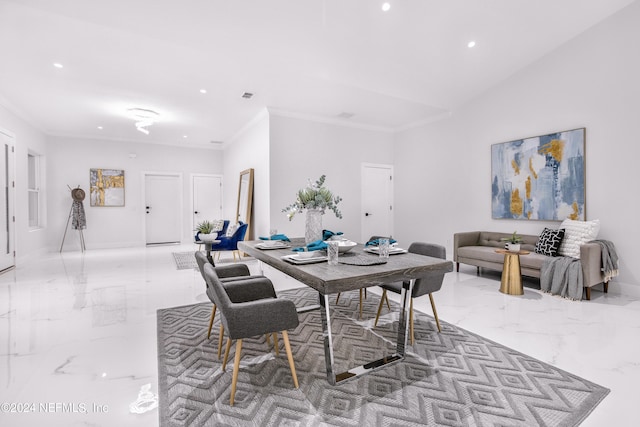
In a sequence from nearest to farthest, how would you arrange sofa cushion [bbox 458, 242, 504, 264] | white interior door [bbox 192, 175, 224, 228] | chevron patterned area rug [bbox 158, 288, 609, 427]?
chevron patterned area rug [bbox 158, 288, 609, 427], sofa cushion [bbox 458, 242, 504, 264], white interior door [bbox 192, 175, 224, 228]

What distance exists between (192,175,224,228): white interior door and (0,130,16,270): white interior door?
3901 mm

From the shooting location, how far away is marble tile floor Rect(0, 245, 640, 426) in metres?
1.75

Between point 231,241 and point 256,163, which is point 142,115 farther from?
point 231,241

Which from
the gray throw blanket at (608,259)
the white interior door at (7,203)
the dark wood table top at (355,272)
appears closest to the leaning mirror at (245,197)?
the white interior door at (7,203)

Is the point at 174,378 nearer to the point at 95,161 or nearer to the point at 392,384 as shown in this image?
the point at 392,384

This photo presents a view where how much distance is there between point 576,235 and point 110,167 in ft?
31.2

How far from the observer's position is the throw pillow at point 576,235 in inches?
151

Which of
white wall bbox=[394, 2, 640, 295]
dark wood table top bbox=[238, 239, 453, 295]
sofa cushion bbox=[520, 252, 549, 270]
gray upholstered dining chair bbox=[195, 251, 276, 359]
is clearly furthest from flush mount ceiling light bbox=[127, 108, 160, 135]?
sofa cushion bbox=[520, 252, 549, 270]

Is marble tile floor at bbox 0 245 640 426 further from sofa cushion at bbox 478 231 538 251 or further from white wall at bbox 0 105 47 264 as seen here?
white wall at bbox 0 105 47 264

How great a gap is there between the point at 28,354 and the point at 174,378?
1248 mm

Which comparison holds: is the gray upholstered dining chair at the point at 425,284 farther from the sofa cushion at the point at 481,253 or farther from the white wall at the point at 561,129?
the white wall at the point at 561,129

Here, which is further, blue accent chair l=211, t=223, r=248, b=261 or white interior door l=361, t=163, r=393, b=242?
white interior door l=361, t=163, r=393, b=242

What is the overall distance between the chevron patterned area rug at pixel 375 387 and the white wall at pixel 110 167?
262 inches

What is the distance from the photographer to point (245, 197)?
23.0ft
